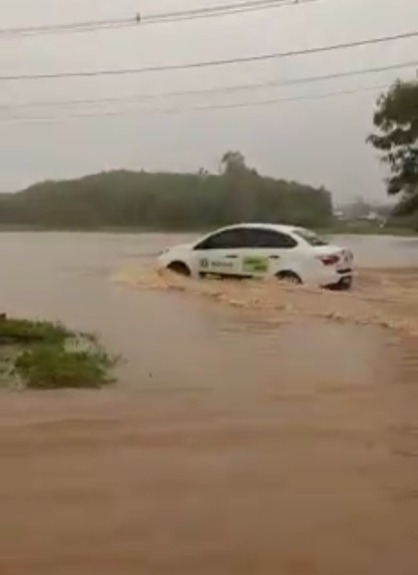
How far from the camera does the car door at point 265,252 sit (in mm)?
21031

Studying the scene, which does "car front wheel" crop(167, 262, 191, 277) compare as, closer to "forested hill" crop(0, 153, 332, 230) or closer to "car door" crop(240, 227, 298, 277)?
"car door" crop(240, 227, 298, 277)

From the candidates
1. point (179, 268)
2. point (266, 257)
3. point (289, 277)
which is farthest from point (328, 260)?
point (179, 268)

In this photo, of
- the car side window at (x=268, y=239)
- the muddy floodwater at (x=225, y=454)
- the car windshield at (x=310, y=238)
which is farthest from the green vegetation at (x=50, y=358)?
the car windshield at (x=310, y=238)

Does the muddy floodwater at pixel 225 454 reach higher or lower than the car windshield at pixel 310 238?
lower

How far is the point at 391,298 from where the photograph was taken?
64.7ft

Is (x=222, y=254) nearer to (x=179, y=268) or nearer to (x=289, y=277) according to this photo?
Answer: (x=179, y=268)

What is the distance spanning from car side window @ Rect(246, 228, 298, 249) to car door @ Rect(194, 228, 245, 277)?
0.20m

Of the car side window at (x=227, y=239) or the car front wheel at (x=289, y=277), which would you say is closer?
the car front wheel at (x=289, y=277)

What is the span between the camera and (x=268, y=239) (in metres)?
21.3

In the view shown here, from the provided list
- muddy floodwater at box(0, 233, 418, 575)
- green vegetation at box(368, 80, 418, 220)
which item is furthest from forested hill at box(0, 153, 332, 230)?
muddy floodwater at box(0, 233, 418, 575)

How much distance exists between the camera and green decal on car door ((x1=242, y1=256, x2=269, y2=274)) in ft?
69.6

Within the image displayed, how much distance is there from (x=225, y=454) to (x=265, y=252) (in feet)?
43.8

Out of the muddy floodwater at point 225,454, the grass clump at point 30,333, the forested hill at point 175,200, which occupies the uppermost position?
the forested hill at point 175,200

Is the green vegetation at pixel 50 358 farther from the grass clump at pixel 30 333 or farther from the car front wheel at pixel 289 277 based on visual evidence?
the car front wheel at pixel 289 277
